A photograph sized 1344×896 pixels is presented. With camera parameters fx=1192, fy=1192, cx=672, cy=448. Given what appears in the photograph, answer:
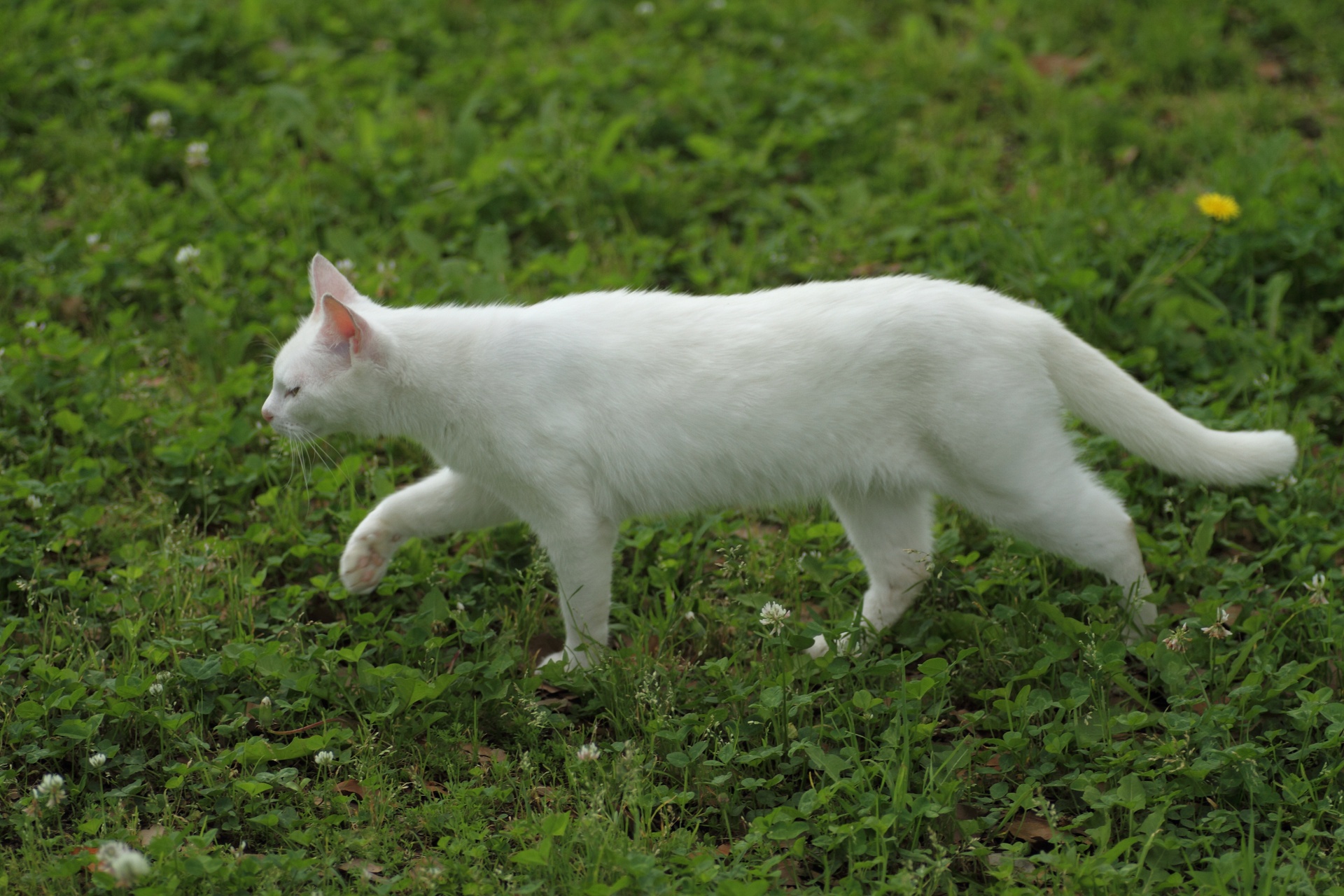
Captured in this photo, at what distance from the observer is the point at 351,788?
10.2 feet

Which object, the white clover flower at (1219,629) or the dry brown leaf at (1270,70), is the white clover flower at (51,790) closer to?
the white clover flower at (1219,629)

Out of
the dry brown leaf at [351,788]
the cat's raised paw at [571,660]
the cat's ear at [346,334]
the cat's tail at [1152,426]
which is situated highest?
the cat's ear at [346,334]

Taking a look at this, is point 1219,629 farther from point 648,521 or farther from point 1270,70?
point 1270,70

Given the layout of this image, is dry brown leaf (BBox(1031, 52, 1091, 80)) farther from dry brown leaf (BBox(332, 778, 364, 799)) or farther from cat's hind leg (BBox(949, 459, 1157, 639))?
dry brown leaf (BBox(332, 778, 364, 799))

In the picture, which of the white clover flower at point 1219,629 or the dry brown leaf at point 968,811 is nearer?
the dry brown leaf at point 968,811

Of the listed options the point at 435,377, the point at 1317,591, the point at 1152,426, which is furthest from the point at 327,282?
the point at 1317,591

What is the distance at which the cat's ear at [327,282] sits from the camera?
11.8 feet

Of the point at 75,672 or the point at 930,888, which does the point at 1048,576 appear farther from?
the point at 75,672

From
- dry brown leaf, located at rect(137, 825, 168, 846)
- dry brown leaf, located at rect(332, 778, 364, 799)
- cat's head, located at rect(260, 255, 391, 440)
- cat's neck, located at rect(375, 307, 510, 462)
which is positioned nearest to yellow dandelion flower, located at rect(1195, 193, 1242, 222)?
cat's neck, located at rect(375, 307, 510, 462)

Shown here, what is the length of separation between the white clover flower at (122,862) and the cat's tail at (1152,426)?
2680 mm

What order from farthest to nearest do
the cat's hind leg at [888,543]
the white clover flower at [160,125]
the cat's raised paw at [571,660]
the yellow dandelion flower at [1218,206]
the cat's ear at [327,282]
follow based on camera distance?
the white clover flower at [160,125] → the yellow dandelion flower at [1218,206] → the cat's hind leg at [888,543] → the cat's ear at [327,282] → the cat's raised paw at [571,660]

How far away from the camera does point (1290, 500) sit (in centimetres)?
405

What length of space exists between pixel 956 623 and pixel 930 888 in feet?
3.42

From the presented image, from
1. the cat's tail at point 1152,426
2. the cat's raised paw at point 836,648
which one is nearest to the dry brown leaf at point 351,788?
the cat's raised paw at point 836,648
